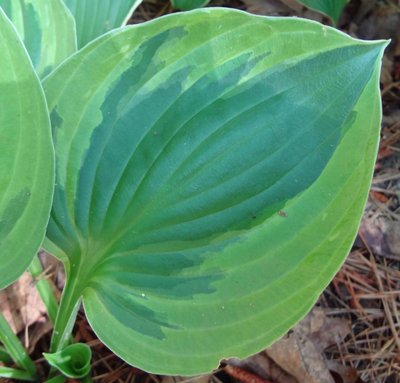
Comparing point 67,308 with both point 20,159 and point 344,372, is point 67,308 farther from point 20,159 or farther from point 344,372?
point 344,372

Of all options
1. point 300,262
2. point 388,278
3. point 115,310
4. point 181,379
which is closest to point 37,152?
point 115,310

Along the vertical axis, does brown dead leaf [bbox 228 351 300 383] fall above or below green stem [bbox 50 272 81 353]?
below

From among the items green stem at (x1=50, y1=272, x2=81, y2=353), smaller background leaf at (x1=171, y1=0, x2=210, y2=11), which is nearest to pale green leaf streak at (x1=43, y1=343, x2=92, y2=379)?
green stem at (x1=50, y1=272, x2=81, y2=353)

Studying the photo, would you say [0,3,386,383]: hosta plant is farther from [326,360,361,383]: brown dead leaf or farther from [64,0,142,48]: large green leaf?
[326,360,361,383]: brown dead leaf

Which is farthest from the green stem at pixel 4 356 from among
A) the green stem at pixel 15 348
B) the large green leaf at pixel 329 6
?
the large green leaf at pixel 329 6

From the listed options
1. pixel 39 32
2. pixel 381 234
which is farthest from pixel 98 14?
pixel 381 234

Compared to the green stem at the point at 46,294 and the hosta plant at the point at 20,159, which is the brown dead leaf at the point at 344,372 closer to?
the green stem at the point at 46,294
